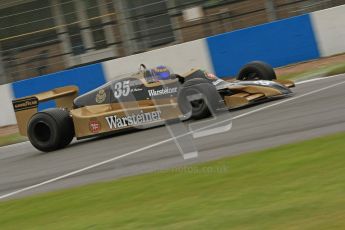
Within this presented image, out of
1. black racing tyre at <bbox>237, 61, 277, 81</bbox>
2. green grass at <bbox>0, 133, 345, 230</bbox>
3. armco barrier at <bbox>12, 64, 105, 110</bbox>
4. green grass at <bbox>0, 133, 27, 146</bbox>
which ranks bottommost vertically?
green grass at <bbox>0, 133, 345, 230</bbox>

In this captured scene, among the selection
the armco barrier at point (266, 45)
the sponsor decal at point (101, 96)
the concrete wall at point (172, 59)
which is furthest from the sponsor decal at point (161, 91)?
the concrete wall at point (172, 59)

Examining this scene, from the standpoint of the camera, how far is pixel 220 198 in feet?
19.1

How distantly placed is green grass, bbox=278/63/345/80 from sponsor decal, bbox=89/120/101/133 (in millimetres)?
5240

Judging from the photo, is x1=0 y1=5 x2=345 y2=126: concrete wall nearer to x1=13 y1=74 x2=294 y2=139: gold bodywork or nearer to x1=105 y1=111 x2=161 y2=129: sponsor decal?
x1=13 y1=74 x2=294 y2=139: gold bodywork

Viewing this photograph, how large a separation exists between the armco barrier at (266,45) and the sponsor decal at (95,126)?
20.2ft

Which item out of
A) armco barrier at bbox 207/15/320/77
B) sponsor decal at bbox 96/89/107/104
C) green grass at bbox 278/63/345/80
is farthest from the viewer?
armco barrier at bbox 207/15/320/77

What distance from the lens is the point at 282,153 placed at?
7.18 m

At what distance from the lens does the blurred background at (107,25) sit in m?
18.0

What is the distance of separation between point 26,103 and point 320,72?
640 cm

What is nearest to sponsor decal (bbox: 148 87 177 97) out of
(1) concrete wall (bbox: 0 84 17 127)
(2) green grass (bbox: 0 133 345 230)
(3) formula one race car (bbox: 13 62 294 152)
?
(3) formula one race car (bbox: 13 62 294 152)

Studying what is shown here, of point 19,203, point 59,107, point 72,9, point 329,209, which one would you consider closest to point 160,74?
point 59,107

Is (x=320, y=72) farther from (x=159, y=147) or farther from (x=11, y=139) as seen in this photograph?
(x=11, y=139)

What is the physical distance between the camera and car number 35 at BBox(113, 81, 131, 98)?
11430 mm

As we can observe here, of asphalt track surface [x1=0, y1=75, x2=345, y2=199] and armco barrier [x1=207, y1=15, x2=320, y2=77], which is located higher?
armco barrier [x1=207, y1=15, x2=320, y2=77]
